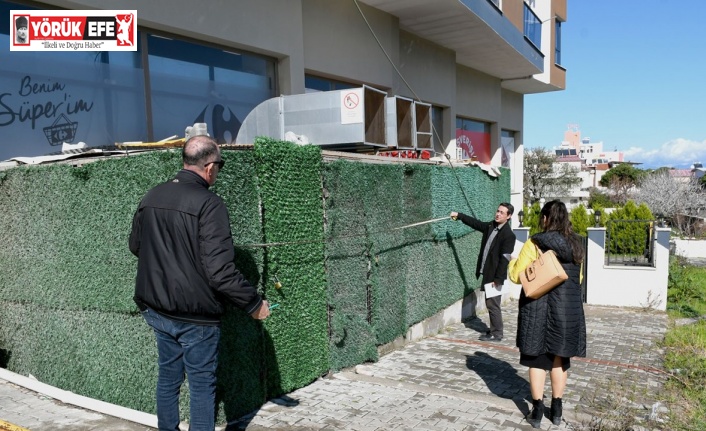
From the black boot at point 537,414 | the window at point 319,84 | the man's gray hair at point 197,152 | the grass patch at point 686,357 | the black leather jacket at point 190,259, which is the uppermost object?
the window at point 319,84

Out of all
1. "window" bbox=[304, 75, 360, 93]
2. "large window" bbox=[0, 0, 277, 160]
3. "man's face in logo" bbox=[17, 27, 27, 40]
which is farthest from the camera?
"window" bbox=[304, 75, 360, 93]

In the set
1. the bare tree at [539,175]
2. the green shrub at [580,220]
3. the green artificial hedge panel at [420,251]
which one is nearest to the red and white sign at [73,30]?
the green artificial hedge panel at [420,251]

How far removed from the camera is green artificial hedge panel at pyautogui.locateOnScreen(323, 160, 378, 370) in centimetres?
555

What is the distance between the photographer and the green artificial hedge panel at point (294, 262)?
15.4 feet

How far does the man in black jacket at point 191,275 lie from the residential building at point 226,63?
4.25m

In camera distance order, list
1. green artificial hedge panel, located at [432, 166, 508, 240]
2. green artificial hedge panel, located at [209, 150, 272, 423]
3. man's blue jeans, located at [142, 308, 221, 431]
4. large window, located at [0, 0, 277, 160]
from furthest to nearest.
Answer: green artificial hedge panel, located at [432, 166, 508, 240]
large window, located at [0, 0, 277, 160]
green artificial hedge panel, located at [209, 150, 272, 423]
man's blue jeans, located at [142, 308, 221, 431]

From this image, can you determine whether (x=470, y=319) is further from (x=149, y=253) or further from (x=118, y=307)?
(x=149, y=253)

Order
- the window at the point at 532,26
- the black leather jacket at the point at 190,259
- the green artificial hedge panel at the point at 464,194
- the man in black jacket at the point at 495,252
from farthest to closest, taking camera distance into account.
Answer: the window at the point at 532,26
the green artificial hedge panel at the point at 464,194
the man in black jacket at the point at 495,252
the black leather jacket at the point at 190,259

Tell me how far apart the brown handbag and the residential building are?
12.8ft

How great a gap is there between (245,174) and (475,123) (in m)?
16.5

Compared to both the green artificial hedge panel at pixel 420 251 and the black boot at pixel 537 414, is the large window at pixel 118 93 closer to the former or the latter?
the green artificial hedge panel at pixel 420 251

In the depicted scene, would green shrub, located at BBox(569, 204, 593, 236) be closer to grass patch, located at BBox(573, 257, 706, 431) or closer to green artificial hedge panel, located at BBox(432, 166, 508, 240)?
green artificial hedge panel, located at BBox(432, 166, 508, 240)

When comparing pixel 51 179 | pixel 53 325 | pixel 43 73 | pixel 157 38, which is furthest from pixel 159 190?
pixel 157 38

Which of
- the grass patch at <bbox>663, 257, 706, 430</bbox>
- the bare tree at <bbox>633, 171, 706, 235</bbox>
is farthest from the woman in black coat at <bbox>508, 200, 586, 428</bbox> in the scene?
the bare tree at <bbox>633, 171, 706, 235</bbox>
